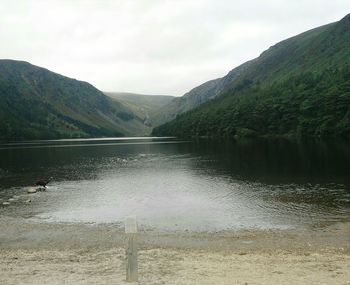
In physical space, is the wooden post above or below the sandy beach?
above

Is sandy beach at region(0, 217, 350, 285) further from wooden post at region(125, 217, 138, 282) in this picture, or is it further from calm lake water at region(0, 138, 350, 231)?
calm lake water at region(0, 138, 350, 231)

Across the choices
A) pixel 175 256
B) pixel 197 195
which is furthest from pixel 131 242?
pixel 197 195

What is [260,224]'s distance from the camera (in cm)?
4322

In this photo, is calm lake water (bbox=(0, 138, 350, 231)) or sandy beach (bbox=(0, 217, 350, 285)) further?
calm lake water (bbox=(0, 138, 350, 231))

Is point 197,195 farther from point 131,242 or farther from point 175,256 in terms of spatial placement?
point 131,242

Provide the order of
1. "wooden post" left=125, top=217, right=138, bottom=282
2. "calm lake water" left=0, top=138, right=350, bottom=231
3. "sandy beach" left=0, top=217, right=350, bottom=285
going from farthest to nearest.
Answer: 1. "calm lake water" left=0, top=138, right=350, bottom=231
2. "sandy beach" left=0, top=217, right=350, bottom=285
3. "wooden post" left=125, top=217, right=138, bottom=282

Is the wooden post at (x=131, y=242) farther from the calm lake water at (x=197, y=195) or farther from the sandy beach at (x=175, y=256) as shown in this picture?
the calm lake water at (x=197, y=195)

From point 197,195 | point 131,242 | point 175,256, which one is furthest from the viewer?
point 197,195

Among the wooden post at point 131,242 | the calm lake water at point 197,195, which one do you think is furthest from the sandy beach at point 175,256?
the calm lake water at point 197,195

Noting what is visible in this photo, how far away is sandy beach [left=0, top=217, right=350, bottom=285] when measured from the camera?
23531mm

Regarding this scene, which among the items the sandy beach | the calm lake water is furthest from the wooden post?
the calm lake water

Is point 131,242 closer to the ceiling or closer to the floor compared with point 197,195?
closer to the ceiling

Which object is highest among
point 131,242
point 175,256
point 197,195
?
point 131,242

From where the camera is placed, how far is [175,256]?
98.8 feet
